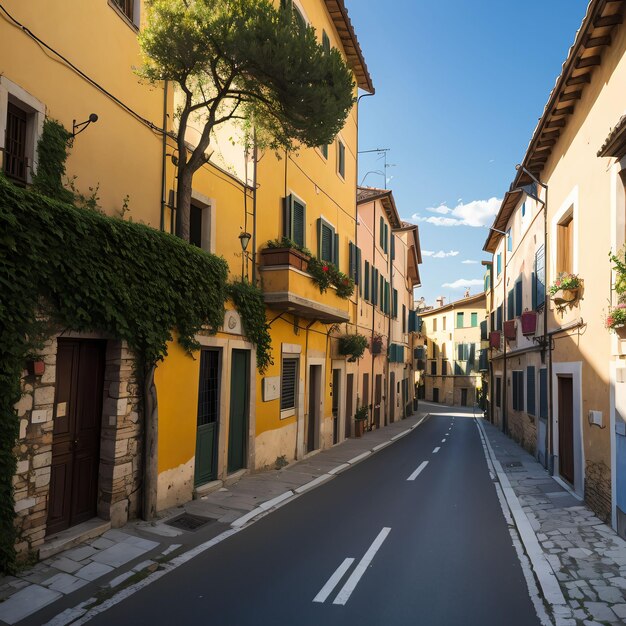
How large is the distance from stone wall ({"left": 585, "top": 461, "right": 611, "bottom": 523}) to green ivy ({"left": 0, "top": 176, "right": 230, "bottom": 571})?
699cm

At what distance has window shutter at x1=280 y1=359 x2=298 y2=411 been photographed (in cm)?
1352

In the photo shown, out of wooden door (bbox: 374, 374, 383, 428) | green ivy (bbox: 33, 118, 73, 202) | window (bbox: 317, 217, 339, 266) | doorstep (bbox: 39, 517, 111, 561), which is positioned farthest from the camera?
wooden door (bbox: 374, 374, 383, 428)

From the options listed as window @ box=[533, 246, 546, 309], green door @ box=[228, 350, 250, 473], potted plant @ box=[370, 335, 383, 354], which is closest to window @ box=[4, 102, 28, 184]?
green door @ box=[228, 350, 250, 473]

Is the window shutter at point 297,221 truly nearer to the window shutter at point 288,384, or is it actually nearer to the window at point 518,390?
the window shutter at point 288,384

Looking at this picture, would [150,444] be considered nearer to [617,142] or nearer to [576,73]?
[617,142]

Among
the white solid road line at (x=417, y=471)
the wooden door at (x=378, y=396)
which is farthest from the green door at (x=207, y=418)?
the wooden door at (x=378, y=396)

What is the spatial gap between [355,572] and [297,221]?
10045 mm

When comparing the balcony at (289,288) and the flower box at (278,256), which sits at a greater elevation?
the flower box at (278,256)

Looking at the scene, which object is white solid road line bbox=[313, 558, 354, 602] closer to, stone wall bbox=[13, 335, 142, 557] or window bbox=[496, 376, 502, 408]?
stone wall bbox=[13, 335, 142, 557]

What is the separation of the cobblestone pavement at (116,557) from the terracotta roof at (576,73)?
30.8 ft

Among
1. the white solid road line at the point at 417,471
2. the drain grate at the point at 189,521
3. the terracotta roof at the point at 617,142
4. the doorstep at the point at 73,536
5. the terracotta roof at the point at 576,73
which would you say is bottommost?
the white solid road line at the point at 417,471

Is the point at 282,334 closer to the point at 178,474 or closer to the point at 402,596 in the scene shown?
the point at 178,474

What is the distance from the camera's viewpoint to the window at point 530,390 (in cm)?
1623

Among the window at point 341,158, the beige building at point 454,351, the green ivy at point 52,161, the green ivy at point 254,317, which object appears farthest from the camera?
the beige building at point 454,351
